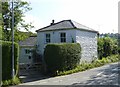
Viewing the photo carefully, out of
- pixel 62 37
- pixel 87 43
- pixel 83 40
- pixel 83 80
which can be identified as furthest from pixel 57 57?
pixel 87 43

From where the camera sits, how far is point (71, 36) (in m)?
34.0

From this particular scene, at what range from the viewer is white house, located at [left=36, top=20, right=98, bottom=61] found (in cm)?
3416

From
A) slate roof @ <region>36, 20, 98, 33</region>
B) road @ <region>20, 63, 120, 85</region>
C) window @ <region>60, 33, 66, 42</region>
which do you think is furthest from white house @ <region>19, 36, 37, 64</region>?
road @ <region>20, 63, 120, 85</region>

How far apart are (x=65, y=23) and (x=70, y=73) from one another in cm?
1103

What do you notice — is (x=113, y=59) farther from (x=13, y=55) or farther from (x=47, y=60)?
(x=13, y=55)

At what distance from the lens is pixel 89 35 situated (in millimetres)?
37125

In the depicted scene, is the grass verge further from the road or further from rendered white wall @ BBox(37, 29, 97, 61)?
rendered white wall @ BBox(37, 29, 97, 61)

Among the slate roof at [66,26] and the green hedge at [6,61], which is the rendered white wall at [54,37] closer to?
the slate roof at [66,26]

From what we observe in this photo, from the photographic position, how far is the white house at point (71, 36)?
3416 centimetres

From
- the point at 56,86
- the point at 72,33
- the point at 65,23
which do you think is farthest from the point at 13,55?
the point at 65,23

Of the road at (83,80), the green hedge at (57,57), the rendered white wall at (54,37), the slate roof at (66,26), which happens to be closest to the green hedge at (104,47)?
the slate roof at (66,26)

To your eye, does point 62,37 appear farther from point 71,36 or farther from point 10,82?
point 10,82

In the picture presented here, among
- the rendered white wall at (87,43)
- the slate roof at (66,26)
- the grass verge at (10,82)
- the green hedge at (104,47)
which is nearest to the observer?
the grass verge at (10,82)

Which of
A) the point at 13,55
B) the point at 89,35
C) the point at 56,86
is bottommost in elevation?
the point at 56,86
